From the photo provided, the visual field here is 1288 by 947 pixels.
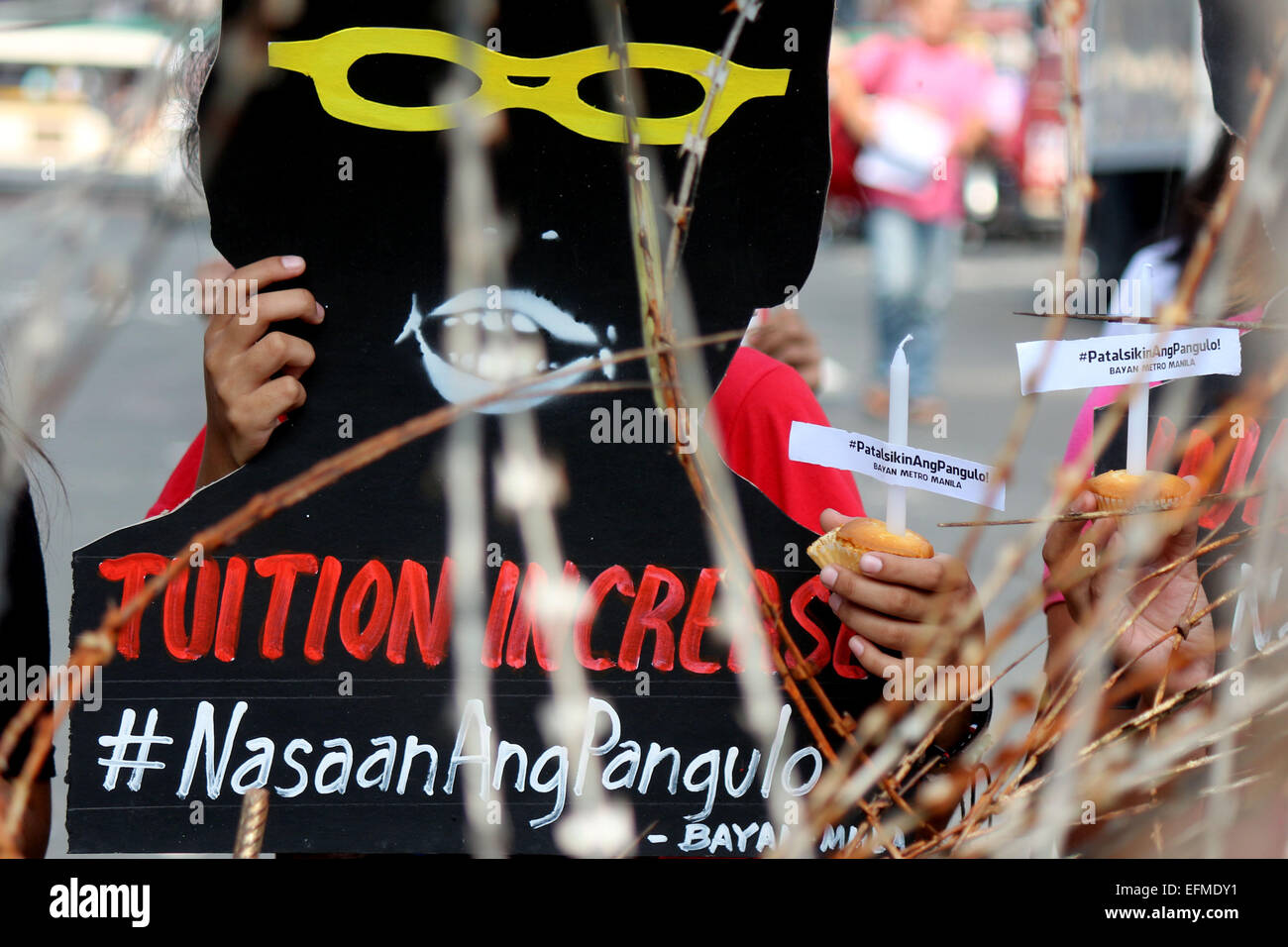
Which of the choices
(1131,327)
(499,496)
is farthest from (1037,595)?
(499,496)

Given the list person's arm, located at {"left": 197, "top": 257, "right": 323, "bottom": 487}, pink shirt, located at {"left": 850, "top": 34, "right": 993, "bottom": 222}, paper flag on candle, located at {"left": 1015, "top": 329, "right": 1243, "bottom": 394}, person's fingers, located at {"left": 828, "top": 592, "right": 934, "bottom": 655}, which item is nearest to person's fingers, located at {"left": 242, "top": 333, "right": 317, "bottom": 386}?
person's arm, located at {"left": 197, "top": 257, "right": 323, "bottom": 487}

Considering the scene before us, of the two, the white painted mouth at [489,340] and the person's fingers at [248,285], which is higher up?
the person's fingers at [248,285]

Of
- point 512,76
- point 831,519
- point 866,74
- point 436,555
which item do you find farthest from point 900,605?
point 866,74

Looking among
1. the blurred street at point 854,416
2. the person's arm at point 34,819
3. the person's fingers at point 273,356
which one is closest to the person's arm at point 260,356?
the person's fingers at point 273,356

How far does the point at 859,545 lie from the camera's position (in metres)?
1.36

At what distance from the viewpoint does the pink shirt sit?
2736 mm

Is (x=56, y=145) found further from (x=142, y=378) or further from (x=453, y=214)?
(x=142, y=378)

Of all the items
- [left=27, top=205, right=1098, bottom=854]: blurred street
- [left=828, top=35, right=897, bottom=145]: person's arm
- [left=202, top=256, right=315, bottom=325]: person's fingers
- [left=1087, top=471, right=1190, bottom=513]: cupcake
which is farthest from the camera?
[left=27, top=205, right=1098, bottom=854]: blurred street

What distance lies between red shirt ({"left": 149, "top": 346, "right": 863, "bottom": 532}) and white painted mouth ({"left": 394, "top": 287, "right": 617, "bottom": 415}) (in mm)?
238

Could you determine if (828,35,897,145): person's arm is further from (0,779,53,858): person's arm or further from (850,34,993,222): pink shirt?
(0,779,53,858): person's arm

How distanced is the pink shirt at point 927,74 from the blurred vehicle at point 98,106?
1597 millimetres

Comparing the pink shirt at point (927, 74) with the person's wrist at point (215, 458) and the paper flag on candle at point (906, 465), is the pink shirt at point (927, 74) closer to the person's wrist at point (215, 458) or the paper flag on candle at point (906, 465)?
the paper flag on candle at point (906, 465)

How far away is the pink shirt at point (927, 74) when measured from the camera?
8.98ft

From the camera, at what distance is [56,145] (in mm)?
1499
